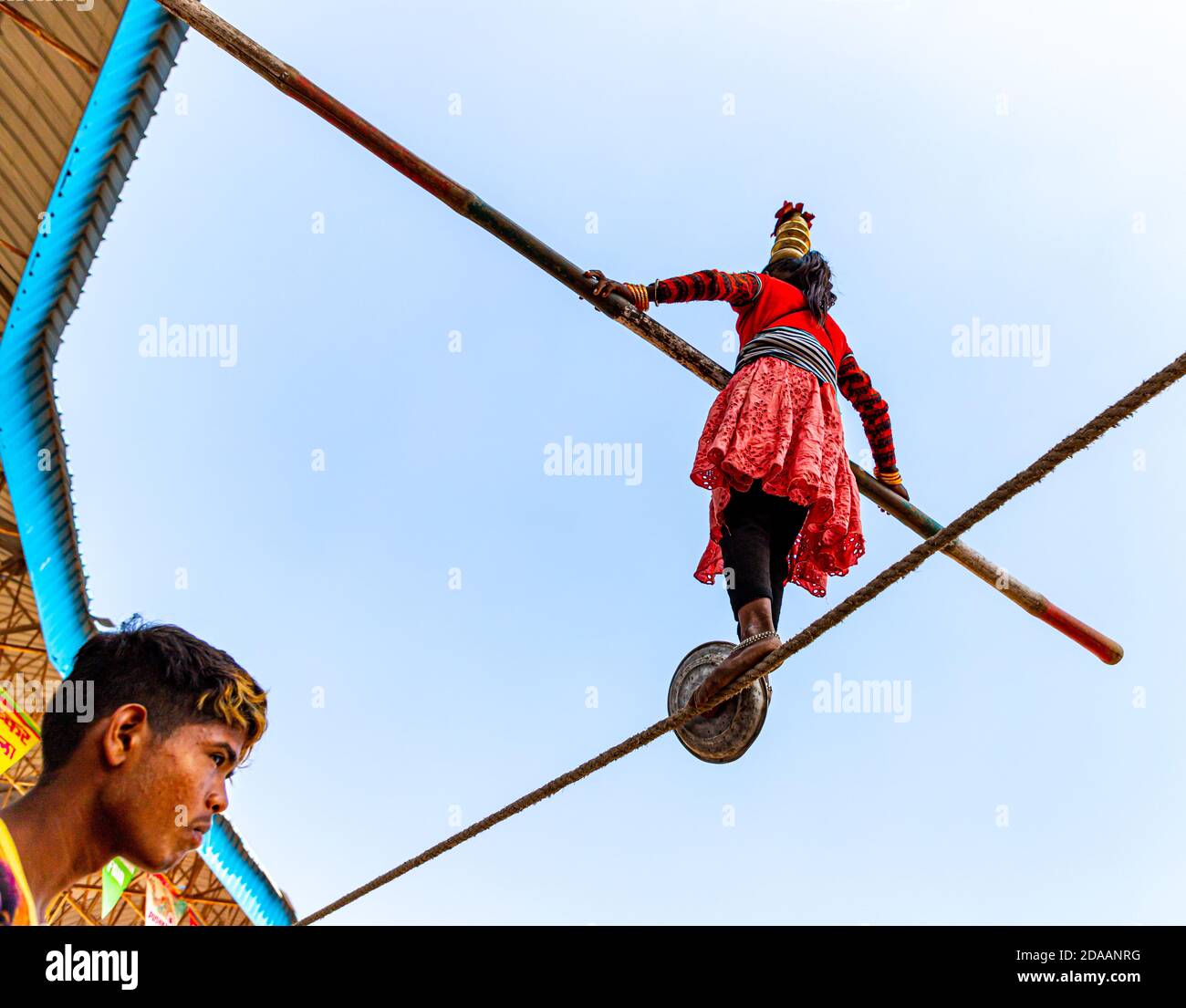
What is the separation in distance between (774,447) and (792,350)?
0.43 m

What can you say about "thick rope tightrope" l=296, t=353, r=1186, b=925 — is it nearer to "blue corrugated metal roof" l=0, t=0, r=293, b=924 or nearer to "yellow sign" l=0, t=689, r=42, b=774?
"blue corrugated metal roof" l=0, t=0, r=293, b=924

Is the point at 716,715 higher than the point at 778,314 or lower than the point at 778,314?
lower

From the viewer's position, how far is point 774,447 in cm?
312

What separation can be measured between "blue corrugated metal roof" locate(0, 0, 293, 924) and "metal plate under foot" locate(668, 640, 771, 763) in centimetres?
390

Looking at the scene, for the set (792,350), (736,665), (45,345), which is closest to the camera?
(736,665)

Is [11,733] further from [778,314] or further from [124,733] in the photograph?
[124,733]

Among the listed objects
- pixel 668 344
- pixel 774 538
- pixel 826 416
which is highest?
pixel 668 344

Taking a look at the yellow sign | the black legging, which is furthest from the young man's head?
the yellow sign

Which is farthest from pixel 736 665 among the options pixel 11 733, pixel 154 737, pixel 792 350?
pixel 11 733

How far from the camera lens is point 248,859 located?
974 cm

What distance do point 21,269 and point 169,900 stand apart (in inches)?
238

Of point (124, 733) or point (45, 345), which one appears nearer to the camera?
point (124, 733)

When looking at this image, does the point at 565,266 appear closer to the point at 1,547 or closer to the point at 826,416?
the point at 826,416
